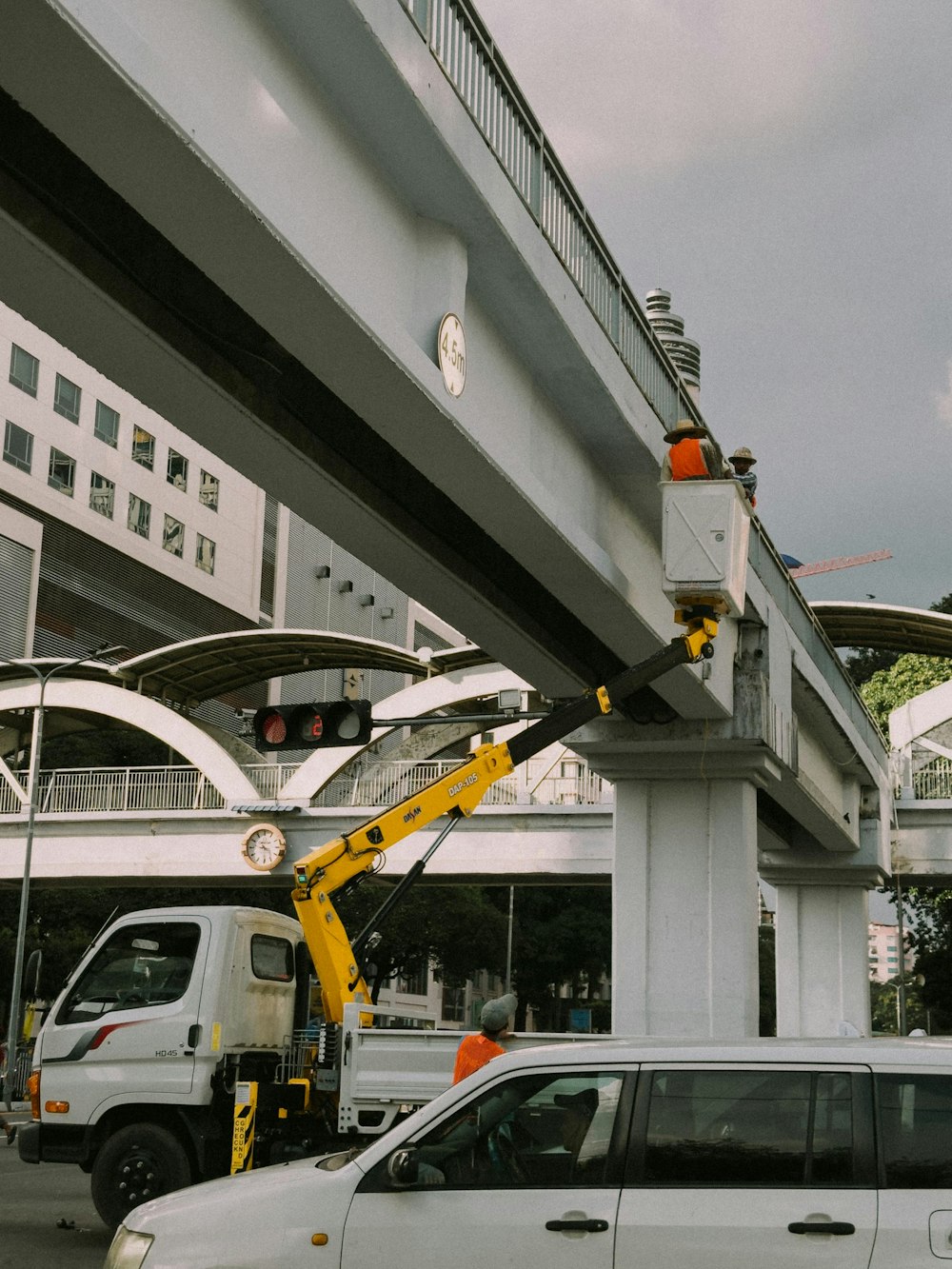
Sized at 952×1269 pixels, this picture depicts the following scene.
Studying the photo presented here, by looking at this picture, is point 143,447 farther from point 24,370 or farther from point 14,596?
point 14,596

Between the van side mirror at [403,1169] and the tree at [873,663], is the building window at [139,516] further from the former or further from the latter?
the van side mirror at [403,1169]

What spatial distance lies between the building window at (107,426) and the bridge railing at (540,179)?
184ft

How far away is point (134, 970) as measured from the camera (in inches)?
478

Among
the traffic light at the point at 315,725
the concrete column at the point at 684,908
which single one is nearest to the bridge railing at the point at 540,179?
the traffic light at the point at 315,725

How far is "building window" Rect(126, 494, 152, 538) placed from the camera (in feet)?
228

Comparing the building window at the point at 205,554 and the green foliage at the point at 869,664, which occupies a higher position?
the building window at the point at 205,554

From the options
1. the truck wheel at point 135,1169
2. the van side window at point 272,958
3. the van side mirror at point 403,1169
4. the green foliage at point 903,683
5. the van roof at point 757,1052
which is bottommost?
the truck wheel at point 135,1169

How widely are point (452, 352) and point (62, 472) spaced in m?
58.0

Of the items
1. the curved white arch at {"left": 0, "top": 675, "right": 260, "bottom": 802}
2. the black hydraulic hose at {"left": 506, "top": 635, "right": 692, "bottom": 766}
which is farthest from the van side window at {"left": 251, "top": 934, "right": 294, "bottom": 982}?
the curved white arch at {"left": 0, "top": 675, "right": 260, "bottom": 802}

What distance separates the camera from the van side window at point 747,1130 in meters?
5.57

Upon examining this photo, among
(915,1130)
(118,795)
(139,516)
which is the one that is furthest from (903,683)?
(915,1130)

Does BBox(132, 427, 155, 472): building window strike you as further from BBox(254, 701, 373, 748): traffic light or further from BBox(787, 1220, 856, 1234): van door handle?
BBox(787, 1220, 856, 1234): van door handle

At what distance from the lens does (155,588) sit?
71.5 m

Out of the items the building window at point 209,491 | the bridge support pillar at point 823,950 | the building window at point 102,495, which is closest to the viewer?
the bridge support pillar at point 823,950
